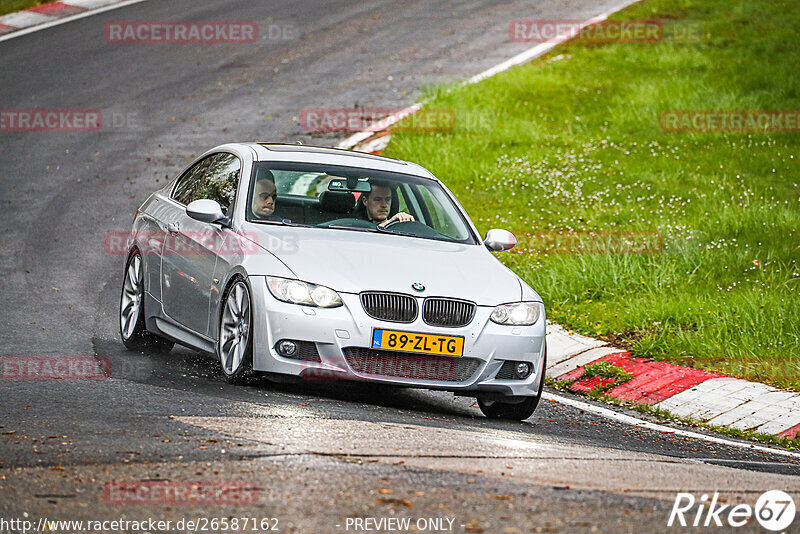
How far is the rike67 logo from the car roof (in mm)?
4592

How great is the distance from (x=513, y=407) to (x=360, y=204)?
200 cm

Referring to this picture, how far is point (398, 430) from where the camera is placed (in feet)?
21.3

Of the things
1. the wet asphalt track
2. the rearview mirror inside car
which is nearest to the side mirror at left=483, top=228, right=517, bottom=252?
the rearview mirror inside car

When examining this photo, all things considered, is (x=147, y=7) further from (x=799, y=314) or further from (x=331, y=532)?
(x=331, y=532)

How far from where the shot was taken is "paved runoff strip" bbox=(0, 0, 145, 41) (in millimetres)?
24750

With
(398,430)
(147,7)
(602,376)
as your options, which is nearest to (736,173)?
(602,376)

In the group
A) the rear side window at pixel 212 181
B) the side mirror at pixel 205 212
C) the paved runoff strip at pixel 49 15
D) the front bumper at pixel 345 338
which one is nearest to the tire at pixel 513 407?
the front bumper at pixel 345 338

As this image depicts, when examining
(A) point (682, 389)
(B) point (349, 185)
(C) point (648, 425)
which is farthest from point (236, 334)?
(A) point (682, 389)

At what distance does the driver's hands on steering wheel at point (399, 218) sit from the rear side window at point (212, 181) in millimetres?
1169

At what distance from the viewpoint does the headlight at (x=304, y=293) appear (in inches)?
287

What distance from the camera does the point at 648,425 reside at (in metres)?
8.50

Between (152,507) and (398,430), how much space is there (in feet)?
Result: 6.94

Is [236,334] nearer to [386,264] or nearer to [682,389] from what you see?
[386,264]

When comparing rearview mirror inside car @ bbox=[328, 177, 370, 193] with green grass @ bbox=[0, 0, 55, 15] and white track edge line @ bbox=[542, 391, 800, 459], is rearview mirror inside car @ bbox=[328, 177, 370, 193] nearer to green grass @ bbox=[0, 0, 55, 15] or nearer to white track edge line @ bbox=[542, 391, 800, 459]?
white track edge line @ bbox=[542, 391, 800, 459]
